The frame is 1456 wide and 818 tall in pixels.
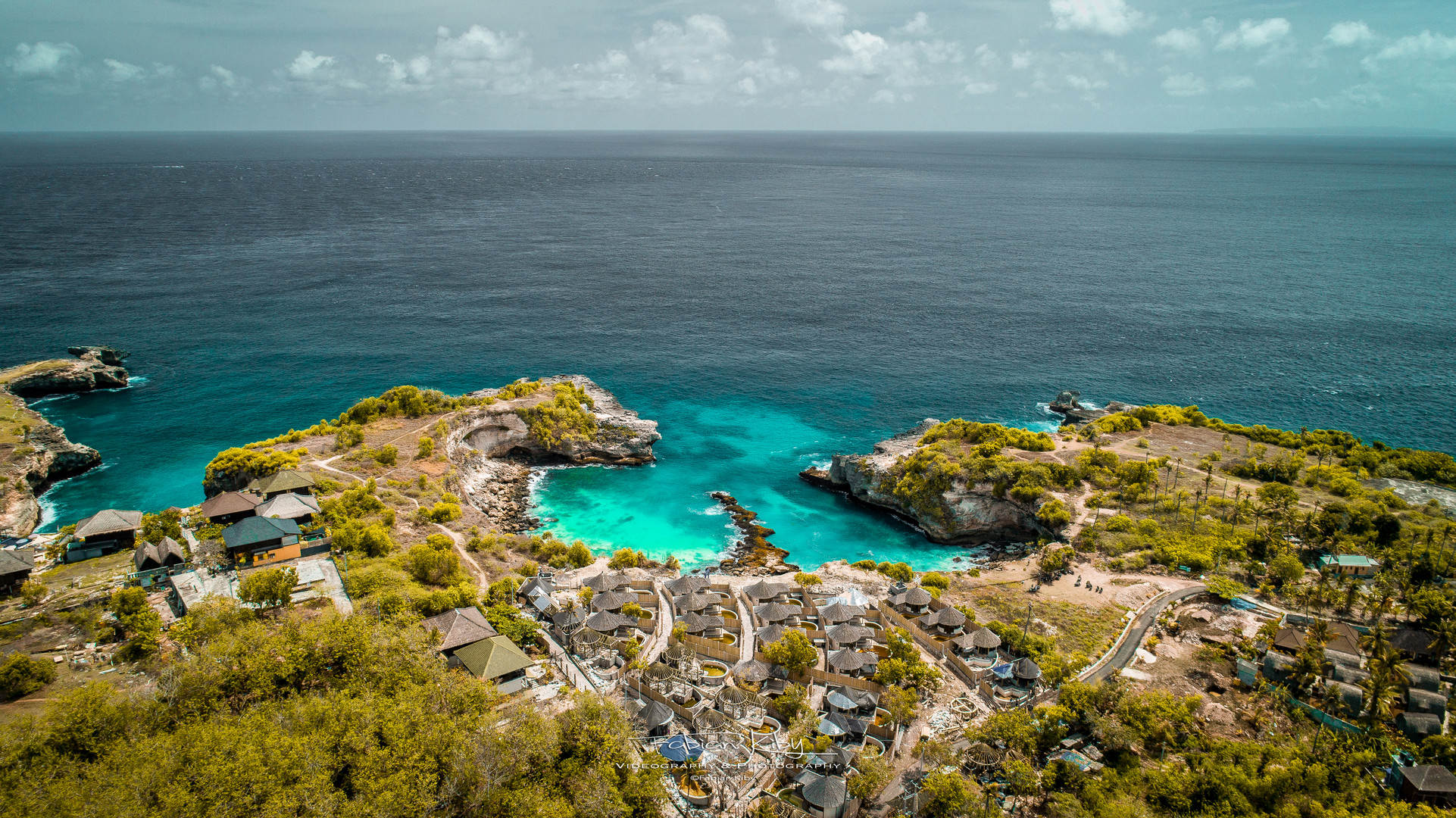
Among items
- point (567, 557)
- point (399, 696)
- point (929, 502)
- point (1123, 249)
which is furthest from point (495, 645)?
point (1123, 249)

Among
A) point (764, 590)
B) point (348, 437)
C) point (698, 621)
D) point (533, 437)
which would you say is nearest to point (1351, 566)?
point (764, 590)

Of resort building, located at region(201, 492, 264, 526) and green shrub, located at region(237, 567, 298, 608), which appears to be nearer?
green shrub, located at region(237, 567, 298, 608)

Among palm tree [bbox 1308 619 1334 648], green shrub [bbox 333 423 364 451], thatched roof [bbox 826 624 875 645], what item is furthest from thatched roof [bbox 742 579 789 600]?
green shrub [bbox 333 423 364 451]

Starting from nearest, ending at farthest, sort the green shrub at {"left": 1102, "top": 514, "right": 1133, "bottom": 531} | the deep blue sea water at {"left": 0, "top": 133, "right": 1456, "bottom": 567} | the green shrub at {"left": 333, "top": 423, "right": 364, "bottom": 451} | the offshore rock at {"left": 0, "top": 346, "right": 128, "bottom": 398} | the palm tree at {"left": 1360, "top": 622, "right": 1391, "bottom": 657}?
the palm tree at {"left": 1360, "top": 622, "right": 1391, "bottom": 657} < the green shrub at {"left": 1102, "top": 514, "right": 1133, "bottom": 531} < the green shrub at {"left": 333, "top": 423, "right": 364, "bottom": 451} < the deep blue sea water at {"left": 0, "top": 133, "right": 1456, "bottom": 567} < the offshore rock at {"left": 0, "top": 346, "right": 128, "bottom": 398}

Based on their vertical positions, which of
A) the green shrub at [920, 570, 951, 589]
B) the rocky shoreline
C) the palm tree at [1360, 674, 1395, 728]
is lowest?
the rocky shoreline

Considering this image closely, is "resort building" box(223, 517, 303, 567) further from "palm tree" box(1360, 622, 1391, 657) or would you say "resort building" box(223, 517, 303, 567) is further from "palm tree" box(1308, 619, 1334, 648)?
"palm tree" box(1360, 622, 1391, 657)
